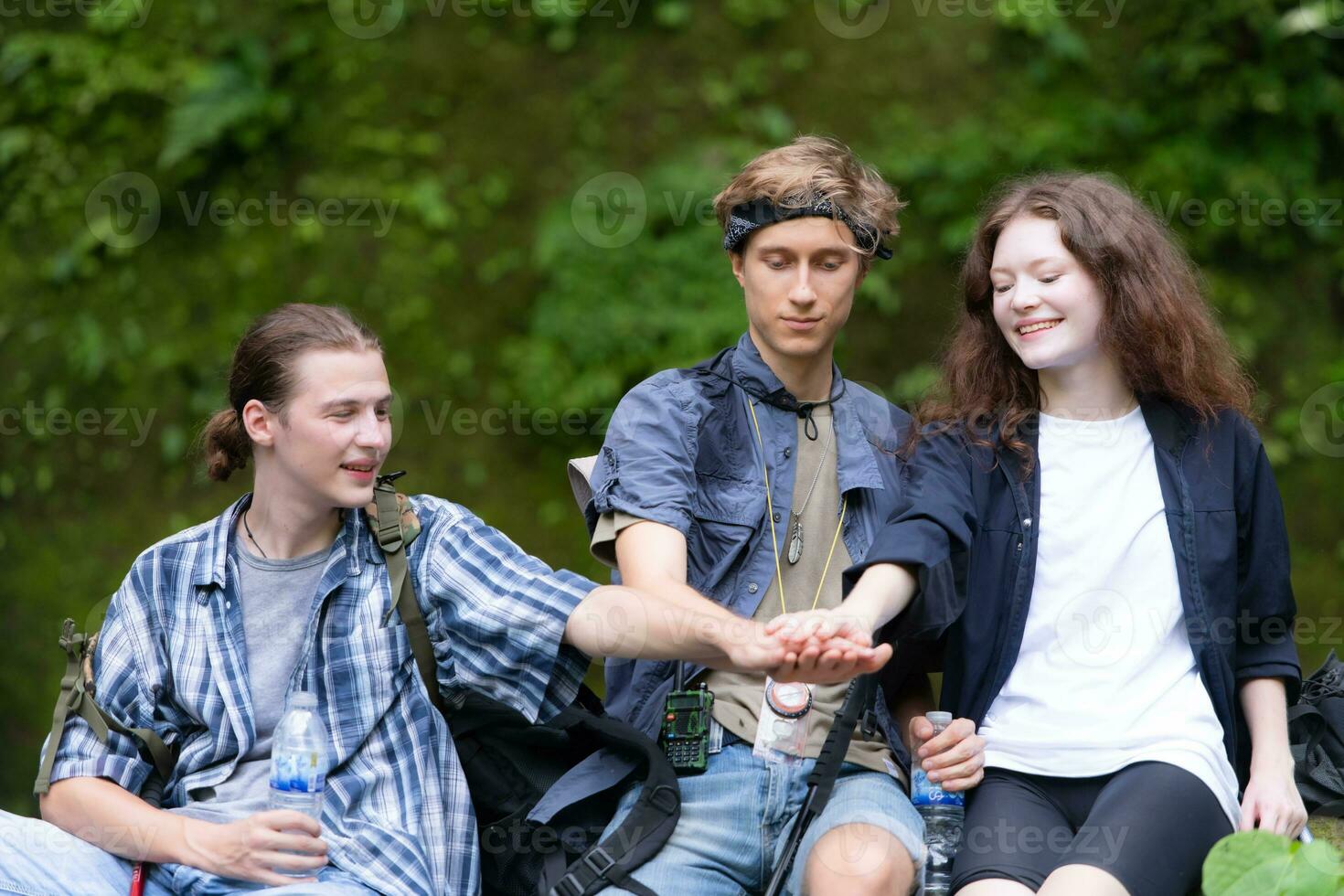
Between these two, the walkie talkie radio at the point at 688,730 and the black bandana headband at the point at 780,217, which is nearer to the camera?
the walkie talkie radio at the point at 688,730

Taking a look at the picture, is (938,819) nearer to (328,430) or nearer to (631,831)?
(631,831)

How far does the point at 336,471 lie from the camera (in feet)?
9.78

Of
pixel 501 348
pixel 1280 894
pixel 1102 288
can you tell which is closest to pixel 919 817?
pixel 1280 894

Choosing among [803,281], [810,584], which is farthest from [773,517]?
[803,281]

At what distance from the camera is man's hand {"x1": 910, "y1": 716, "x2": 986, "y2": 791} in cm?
288

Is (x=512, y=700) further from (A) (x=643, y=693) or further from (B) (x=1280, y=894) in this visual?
(B) (x=1280, y=894)

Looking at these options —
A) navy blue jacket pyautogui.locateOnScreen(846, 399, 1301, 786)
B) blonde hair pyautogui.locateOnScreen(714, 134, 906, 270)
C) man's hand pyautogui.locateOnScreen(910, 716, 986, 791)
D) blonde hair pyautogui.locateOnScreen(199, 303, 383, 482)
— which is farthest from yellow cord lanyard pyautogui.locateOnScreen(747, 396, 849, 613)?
blonde hair pyautogui.locateOnScreen(199, 303, 383, 482)

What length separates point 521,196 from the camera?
19.0 feet

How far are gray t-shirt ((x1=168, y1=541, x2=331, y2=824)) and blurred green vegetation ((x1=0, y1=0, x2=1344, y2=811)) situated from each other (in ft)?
8.66

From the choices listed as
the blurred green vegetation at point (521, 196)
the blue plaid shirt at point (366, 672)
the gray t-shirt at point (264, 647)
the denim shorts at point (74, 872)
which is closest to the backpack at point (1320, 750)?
the blue plaid shirt at point (366, 672)

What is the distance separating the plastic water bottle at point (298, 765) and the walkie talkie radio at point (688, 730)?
71cm

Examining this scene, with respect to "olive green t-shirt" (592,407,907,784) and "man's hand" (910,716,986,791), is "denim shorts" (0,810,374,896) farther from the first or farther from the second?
"man's hand" (910,716,986,791)

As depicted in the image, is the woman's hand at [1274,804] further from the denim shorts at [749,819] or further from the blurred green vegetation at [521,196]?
the blurred green vegetation at [521,196]

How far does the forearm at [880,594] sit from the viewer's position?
2.79 meters
